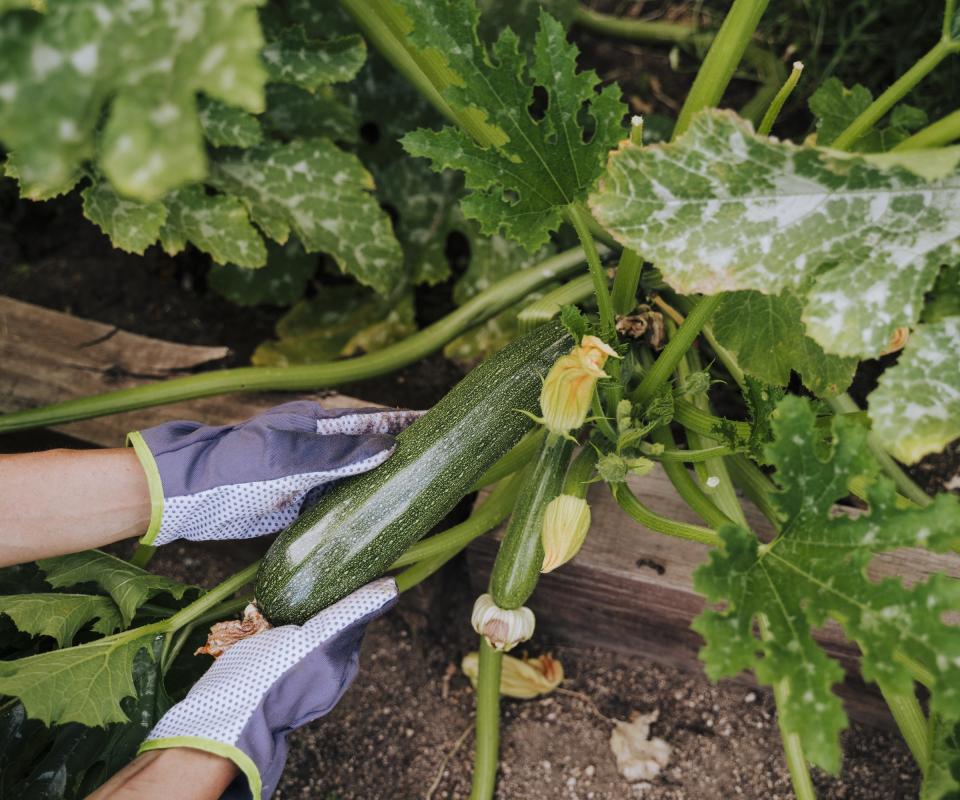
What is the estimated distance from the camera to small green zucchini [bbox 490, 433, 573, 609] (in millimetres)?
1315

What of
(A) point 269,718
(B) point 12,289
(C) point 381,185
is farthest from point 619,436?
(B) point 12,289

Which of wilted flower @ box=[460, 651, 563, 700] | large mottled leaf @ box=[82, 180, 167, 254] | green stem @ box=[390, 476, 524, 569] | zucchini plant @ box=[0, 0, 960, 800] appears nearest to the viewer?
zucchini plant @ box=[0, 0, 960, 800]

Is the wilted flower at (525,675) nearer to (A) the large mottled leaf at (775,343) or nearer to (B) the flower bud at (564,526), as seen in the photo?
(B) the flower bud at (564,526)

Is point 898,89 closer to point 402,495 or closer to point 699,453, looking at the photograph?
point 699,453

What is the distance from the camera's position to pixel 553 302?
1.48 m

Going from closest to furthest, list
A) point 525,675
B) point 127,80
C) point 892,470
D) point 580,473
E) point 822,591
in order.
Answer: point 127,80, point 822,591, point 580,473, point 892,470, point 525,675

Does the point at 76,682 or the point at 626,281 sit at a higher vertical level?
the point at 626,281

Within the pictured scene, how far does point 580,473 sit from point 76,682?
0.78 meters

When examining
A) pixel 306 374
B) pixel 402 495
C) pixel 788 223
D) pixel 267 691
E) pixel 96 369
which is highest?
pixel 788 223

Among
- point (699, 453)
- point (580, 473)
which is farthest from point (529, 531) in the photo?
point (699, 453)

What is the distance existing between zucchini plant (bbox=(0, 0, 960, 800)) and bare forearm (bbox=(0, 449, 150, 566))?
0.23ft

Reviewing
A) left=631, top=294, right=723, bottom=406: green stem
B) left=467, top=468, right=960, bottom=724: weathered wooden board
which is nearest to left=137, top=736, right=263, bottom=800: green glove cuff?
left=467, top=468, right=960, bottom=724: weathered wooden board

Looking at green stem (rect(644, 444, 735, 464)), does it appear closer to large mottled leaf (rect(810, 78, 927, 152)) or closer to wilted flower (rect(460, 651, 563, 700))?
large mottled leaf (rect(810, 78, 927, 152))

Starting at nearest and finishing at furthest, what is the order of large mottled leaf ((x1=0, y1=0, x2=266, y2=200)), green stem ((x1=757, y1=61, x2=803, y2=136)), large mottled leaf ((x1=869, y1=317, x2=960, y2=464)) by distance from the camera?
large mottled leaf ((x1=0, y1=0, x2=266, y2=200)) < large mottled leaf ((x1=869, y1=317, x2=960, y2=464)) < green stem ((x1=757, y1=61, x2=803, y2=136))
